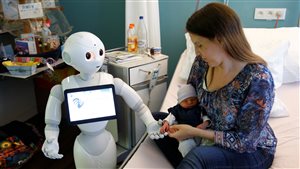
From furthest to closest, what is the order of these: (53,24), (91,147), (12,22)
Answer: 1. (53,24)
2. (12,22)
3. (91,147)

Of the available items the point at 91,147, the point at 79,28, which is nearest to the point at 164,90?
the point at 91,147

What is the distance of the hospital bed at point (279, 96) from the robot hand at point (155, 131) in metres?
0.06

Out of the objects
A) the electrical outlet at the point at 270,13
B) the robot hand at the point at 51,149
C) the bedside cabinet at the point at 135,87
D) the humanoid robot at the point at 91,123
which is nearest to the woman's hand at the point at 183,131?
the humanoid robot at the point at 91,123

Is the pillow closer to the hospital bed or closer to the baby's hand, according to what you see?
the hospital bed

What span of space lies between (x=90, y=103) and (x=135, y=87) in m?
0.60

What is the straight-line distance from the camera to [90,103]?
3.87 feet

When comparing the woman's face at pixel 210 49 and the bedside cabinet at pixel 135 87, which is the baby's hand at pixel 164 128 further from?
the bedside cabinet at pixel 135 87

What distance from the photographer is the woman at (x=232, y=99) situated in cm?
96

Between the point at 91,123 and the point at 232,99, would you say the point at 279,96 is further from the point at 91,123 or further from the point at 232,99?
the point at 91,123

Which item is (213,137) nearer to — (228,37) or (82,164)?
(228,37)

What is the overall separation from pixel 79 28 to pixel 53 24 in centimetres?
47

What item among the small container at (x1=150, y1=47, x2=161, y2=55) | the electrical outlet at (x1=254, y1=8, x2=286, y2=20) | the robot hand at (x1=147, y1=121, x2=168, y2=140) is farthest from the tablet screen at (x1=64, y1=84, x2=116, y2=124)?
the electrical outlet at (x1=254, y1=8, x2=286, y2=20)

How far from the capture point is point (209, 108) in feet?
3.67

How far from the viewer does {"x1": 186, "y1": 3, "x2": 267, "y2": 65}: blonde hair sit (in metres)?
0.96
